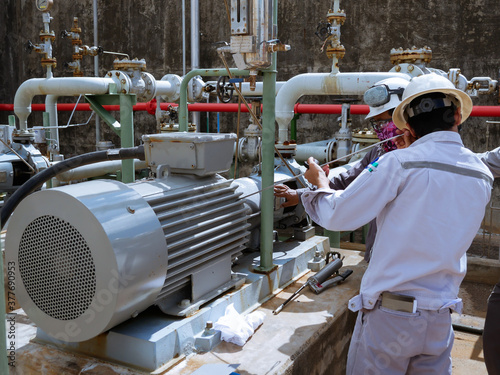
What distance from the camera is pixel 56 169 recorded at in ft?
6.82

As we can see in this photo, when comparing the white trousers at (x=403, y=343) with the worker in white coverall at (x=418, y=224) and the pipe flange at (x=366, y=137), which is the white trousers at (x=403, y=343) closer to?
the worker in white coverall at (x=418, y=224)

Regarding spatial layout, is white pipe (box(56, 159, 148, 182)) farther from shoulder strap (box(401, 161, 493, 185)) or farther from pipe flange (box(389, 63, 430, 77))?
shoulder strap (box(401, 161, 493, 185))

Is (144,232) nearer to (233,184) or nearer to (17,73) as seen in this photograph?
(233,184)

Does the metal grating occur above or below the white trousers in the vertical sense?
above

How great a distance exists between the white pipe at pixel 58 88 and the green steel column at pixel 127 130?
0.75 feet

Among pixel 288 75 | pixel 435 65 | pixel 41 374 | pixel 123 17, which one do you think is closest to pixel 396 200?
pixel 41 374

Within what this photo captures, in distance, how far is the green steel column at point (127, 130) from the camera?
4.02 meters

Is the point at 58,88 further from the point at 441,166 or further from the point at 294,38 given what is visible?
the point at 441,166

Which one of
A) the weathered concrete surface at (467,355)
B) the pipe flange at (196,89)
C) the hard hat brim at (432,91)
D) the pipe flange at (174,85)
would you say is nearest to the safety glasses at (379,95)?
the hard hat brim at (432,91)

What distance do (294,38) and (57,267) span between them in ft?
18.2

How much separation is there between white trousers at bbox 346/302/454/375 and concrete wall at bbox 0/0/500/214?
4.60 metres

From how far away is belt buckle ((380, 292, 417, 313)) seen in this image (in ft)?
5.04

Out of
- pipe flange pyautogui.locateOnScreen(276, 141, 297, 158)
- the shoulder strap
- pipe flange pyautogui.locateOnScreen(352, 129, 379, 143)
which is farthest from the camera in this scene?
pipe flange pyautogui.locateOnScreen(352, 129, 379, 143)

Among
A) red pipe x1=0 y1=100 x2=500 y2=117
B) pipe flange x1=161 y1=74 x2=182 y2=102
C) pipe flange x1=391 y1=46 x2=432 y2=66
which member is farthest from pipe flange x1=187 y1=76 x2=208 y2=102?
pipe flange x1=391 y1=46 x2=432 y2=66
